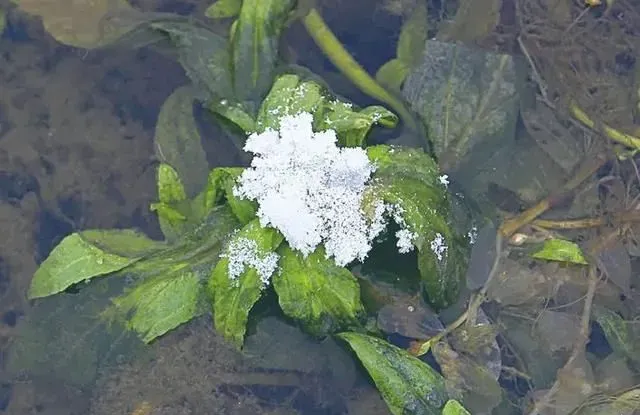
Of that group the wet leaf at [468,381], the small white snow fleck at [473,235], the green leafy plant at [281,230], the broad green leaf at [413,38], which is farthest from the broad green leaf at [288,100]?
the wet leaf at [468,381]

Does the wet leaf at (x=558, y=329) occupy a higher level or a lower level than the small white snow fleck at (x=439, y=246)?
lower

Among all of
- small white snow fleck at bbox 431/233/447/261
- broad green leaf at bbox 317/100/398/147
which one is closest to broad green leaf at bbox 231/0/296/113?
broad green leaf at bbox 317/100/398/147

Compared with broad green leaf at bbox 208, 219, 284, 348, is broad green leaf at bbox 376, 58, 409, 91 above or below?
above

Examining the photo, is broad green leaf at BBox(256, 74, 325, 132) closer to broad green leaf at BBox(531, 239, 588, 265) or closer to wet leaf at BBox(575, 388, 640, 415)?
broad green leaf at BBox(531, 239, 588, 265)

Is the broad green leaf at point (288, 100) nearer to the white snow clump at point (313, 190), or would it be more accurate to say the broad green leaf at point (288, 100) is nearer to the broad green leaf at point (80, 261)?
the white snow clump at point (313, 190)

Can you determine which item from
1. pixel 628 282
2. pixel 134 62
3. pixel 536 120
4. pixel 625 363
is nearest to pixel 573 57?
pixel 536 120

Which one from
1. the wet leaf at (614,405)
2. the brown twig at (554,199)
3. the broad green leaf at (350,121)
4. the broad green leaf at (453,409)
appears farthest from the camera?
the brown twig at (554,199)
